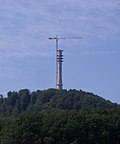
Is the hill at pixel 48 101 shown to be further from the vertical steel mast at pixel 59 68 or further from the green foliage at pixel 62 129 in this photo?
the green foliage at pixel 62 129

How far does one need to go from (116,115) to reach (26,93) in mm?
87150

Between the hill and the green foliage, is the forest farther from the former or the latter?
the hill

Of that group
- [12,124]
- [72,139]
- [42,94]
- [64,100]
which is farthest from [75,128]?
[42,94]

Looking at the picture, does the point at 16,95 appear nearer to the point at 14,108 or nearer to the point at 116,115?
the point at 14,108

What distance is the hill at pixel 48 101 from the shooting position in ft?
485

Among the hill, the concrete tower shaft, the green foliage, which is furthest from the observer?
the concrete tower shaft

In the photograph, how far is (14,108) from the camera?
158375 millimetres

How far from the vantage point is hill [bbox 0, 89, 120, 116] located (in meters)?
148

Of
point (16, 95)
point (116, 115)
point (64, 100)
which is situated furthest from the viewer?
point (16, 95)

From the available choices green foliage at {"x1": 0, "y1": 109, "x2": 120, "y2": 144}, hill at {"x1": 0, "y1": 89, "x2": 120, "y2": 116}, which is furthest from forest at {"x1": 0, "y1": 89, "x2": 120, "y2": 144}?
hill at {"x1": 0, "y1": 89, "x2": 120, "y2": 116}

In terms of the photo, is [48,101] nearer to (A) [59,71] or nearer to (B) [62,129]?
(A) [59,71]

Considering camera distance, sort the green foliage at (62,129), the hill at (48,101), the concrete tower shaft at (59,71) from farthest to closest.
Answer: the concrete tower shaft at (59,71), the hill at (48,101), the green foliage at (62,129)

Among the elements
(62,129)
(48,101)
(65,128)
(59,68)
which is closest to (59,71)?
(59,68)

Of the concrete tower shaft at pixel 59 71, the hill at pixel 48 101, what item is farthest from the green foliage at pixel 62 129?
the concrete tower shaft at pixel 59 71
